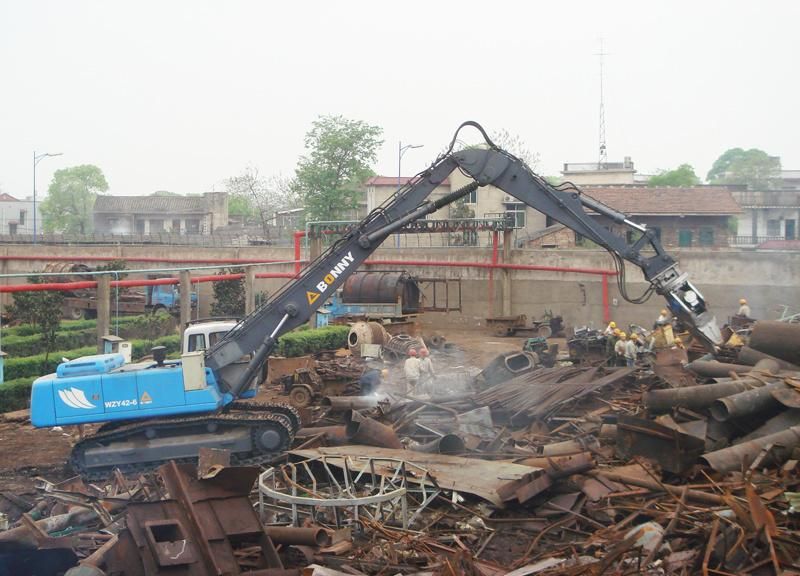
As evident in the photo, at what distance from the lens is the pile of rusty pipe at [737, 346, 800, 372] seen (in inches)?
465

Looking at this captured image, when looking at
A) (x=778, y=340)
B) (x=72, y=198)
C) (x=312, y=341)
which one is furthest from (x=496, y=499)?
(x=72, y=198)

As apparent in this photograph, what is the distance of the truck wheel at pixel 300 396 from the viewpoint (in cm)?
1552

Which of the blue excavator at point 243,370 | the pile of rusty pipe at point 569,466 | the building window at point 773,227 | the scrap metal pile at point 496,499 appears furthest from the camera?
the building window at point 773,227

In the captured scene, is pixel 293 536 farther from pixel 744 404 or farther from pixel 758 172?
pixel 758 172

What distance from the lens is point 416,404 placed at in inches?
541

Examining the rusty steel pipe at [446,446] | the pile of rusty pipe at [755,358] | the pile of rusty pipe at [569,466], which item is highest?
the pile of rusty pipe at [755,358]

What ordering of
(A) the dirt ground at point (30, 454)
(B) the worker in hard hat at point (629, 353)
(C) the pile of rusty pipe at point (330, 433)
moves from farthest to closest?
(B) the worker in hard hat at point (629, 353) < (C) the pile of rusty pipe at point (330, 433) < (A) the dirt ground at point (30, 454)

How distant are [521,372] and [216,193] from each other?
180 ft

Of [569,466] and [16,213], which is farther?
[16,213]

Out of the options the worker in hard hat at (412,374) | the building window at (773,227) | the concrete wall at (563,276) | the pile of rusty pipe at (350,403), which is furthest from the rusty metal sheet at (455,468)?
the building window at (773,227)

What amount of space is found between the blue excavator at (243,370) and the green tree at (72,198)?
70.5m

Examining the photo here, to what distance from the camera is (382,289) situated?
26578mm

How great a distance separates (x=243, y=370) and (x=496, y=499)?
4.66 m

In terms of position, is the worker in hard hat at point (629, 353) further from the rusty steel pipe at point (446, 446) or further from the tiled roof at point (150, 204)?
the tiled roof at point (150, 204)
